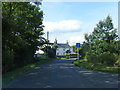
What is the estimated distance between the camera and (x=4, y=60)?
714 inches

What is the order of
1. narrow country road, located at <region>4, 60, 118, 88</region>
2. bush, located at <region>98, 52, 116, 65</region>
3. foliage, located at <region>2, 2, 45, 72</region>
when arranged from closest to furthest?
narrow country road, located at <region>4, 60, 118, 88</region>
foliage, located at <region>2, 2, 45, 72</region>
bush, located at <region>98, 52, 116, 65</region>

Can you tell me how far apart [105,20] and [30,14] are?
16.3 metres

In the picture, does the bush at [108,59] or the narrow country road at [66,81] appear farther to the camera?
the bush at [108,59]

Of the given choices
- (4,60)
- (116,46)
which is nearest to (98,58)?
(116,46)

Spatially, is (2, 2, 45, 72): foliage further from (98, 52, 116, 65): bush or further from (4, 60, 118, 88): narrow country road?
(98, 52, 116, 65): bush

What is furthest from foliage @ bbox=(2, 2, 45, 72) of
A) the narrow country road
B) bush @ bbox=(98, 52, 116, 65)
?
bush @ bbox=(98, 52, 116, 65)

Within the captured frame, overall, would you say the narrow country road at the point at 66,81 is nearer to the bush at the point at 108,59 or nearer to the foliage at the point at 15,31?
the foliage at the point at 15,31

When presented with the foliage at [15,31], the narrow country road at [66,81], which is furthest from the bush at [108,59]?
the foliage at [15,31]

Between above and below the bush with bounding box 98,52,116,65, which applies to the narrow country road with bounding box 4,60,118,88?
below

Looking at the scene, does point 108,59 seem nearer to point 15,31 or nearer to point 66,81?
point 15,31

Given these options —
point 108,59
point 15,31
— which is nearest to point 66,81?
point 15,31

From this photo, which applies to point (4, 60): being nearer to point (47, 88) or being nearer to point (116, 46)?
point (47, 88)

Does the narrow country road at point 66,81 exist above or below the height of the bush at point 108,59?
below

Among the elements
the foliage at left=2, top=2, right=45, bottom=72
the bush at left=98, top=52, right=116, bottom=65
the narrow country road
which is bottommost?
the narrow country road
